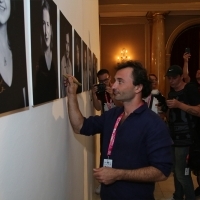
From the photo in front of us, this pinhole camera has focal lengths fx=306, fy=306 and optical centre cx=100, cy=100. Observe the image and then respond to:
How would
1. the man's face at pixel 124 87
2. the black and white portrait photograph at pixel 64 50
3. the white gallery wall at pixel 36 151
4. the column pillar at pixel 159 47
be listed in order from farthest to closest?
1. the column pillar at pixel 159 47
2. the man's face at pixel 124 87
3. the black and white portrait photograph at pixel 64 50
4. the white gallery wall at pixel 36 151

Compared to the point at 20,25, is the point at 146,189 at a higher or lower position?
lower

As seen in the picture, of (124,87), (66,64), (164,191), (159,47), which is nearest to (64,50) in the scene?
(66,64)

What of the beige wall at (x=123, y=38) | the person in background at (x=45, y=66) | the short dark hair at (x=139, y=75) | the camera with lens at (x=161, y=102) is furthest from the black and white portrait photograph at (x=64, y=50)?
the beige wall at (x=123, y=38)

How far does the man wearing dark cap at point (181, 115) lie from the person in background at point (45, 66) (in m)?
2.18

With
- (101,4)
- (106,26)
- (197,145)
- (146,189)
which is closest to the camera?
(146,189)

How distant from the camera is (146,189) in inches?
78.4

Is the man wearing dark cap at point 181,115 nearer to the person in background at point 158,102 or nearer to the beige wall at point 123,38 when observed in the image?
the person in background at point 158,102

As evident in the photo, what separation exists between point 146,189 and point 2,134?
1.34 m

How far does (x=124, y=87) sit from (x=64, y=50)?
0.47 meters

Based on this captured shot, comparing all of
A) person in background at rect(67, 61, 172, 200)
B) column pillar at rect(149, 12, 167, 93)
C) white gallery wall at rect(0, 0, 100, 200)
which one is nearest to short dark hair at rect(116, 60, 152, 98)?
person in background at rect(67, 61, 172, 200)

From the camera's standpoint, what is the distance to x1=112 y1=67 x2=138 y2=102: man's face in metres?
2.00

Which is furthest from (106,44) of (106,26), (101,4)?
(101,4)

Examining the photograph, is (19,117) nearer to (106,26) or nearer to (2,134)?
(2,134)

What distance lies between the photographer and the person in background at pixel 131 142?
5.98 ft
